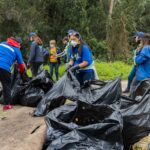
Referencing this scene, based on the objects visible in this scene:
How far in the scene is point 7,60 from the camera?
638 cm

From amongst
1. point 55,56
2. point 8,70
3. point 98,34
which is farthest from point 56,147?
point 98,34

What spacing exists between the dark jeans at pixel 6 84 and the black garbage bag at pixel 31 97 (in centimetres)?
29

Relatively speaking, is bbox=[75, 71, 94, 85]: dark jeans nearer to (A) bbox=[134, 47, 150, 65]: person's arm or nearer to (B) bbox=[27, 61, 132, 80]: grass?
(A) bbox=[134, 47, 150, 65]: person's arm

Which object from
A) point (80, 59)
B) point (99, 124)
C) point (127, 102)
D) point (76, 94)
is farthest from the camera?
point (80, 59)

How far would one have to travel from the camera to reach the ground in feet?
13.0

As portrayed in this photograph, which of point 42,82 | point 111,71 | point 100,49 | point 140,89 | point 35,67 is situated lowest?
point 100,49

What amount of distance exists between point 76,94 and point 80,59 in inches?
40.1

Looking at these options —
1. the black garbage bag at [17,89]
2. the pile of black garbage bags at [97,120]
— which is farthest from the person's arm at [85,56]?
the black garbage bag at [17,89]

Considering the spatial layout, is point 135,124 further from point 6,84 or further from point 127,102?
point 6,84

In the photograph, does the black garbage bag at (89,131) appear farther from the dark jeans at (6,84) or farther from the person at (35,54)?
the person at (35,54)

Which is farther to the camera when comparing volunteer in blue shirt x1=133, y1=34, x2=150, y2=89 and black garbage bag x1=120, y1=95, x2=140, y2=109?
volunteer in blue shirt x1=133, y1=34, x2=150, y2=89

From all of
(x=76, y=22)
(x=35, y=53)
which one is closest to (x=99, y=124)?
(x=35, y=53)

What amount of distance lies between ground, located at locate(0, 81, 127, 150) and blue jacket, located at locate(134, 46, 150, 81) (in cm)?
207

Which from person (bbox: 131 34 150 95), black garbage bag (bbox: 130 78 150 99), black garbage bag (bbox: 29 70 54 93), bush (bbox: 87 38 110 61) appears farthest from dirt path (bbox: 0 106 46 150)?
bush (bbox: 87 38 110 61)
